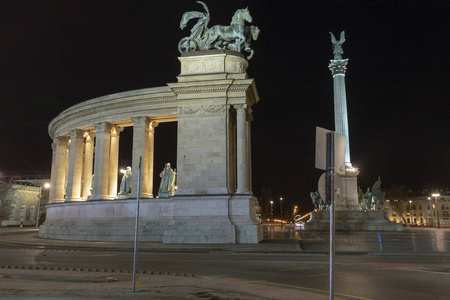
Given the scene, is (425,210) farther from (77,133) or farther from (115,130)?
(77,133)

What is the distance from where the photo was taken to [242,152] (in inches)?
1202

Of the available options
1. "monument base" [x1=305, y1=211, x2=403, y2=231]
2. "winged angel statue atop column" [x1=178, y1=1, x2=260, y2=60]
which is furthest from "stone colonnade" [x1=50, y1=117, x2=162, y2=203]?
"monument base" [x1=305, y1=211, x2=403, y2=231]

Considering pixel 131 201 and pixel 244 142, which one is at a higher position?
pixel 244 142

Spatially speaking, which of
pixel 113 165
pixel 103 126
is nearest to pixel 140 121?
pixel 103 126

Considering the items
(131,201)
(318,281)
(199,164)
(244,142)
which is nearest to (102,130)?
(131,201)

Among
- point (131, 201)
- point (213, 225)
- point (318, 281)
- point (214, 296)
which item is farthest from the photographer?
point (131, 201)

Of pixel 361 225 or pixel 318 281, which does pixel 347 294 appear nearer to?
pixel 318 281

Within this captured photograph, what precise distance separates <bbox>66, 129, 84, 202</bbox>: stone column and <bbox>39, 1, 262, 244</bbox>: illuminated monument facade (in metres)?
1.13

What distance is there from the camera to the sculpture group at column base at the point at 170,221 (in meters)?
28.7

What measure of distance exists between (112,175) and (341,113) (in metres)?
39.0

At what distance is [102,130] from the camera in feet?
121

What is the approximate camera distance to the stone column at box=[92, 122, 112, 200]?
3538 centimetres

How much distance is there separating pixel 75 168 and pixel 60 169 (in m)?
4.64

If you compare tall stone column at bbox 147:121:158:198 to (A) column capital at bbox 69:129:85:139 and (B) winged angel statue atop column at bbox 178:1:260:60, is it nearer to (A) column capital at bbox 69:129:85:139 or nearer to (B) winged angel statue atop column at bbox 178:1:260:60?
(B) winged angel statue atop column at bbox 178:1:260:60
